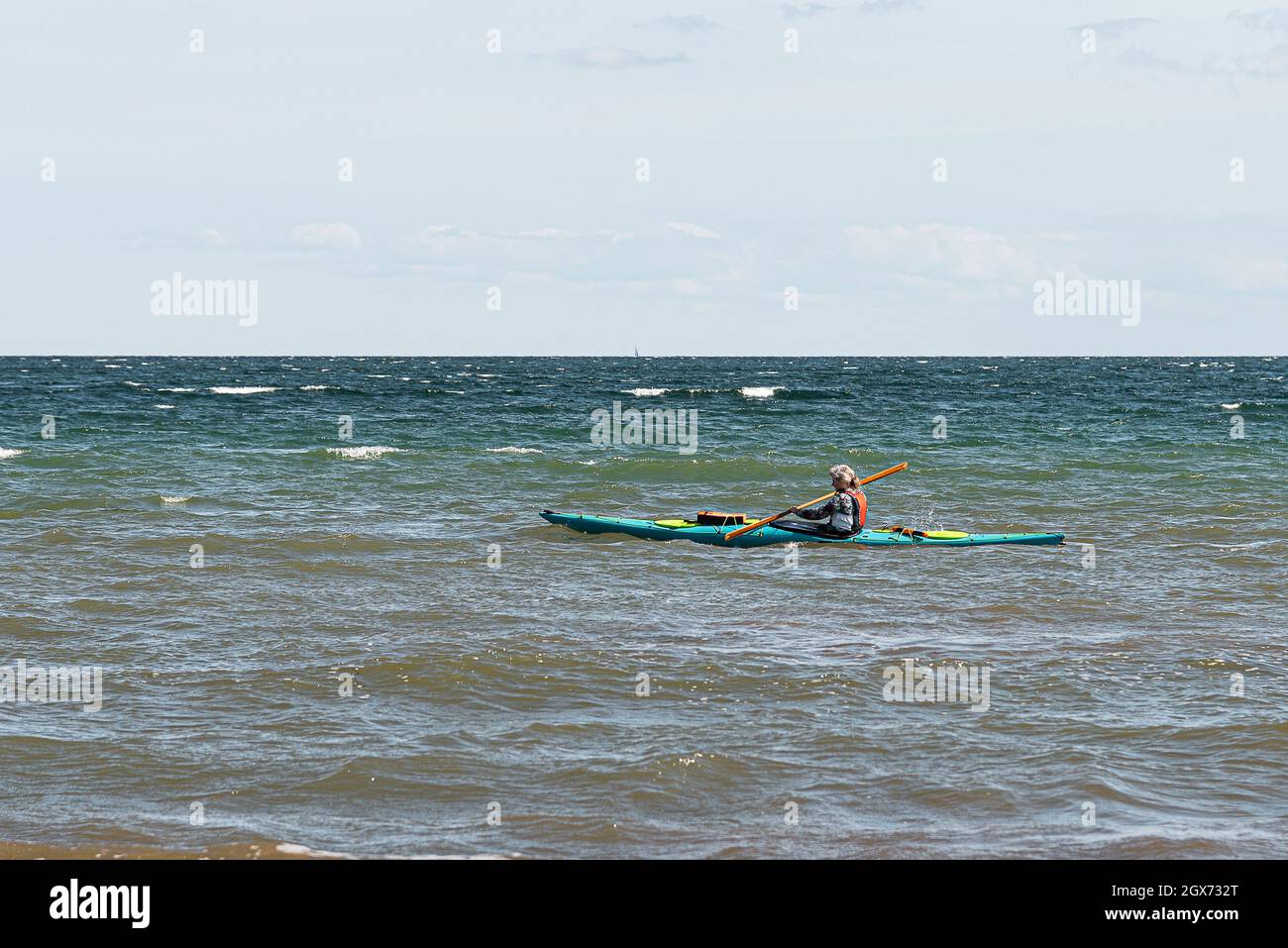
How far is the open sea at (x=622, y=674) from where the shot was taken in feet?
19.4

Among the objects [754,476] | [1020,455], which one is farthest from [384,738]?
[1020,455]

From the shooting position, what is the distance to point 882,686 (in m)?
8.27
